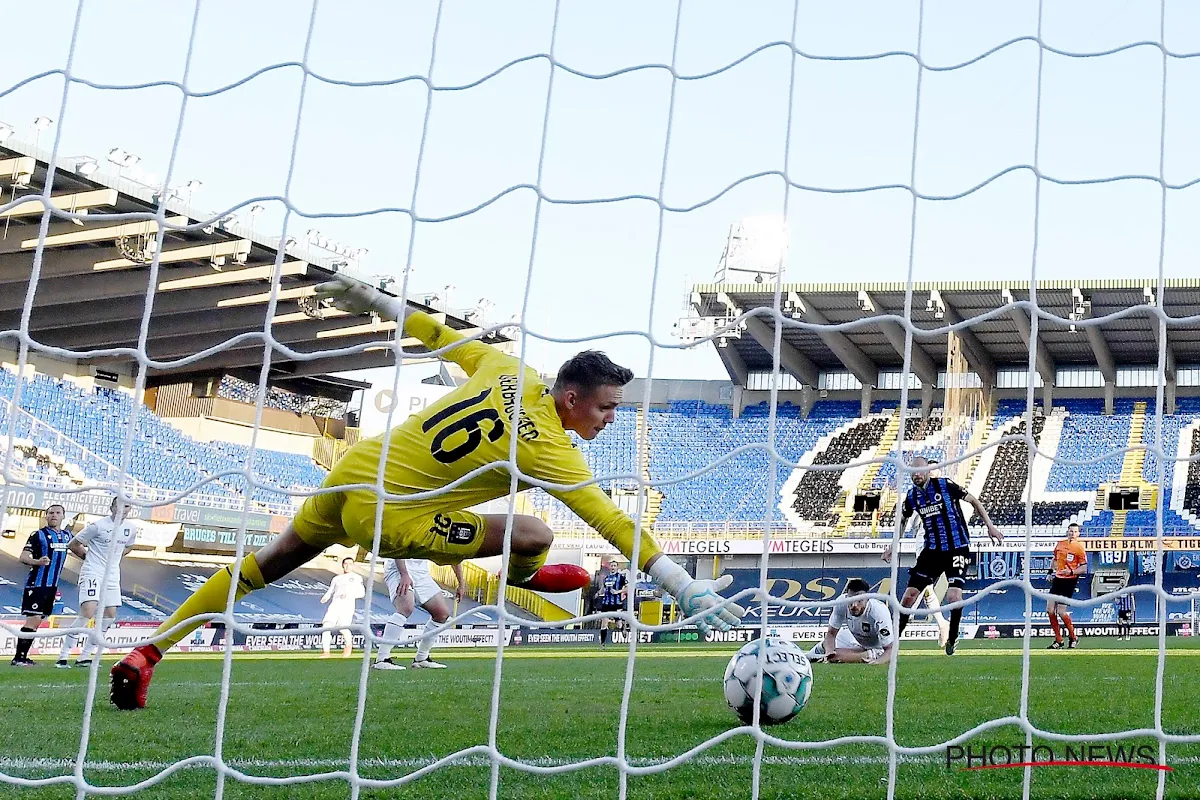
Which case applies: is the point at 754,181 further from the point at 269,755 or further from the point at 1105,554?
the point at 1105,554

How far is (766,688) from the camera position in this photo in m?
4.95

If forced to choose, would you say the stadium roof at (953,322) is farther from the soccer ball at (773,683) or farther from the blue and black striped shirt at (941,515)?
the soccer ball at (773,683)

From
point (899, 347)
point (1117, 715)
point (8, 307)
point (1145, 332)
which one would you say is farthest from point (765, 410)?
point (1117, 715)

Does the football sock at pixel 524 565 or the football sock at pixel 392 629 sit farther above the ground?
the football sock at pixel 524 565

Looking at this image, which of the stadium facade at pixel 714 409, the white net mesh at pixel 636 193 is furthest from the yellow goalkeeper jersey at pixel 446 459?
the stadium facade at pixel 714 409

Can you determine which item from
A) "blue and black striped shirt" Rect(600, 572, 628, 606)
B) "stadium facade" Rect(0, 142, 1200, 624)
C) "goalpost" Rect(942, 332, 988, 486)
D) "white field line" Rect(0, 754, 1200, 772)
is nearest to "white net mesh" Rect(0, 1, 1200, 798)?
"white field line" Rect(0, 754, 1200, 772)

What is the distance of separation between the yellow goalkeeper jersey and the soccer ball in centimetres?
124

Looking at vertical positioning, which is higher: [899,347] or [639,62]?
[899,347]

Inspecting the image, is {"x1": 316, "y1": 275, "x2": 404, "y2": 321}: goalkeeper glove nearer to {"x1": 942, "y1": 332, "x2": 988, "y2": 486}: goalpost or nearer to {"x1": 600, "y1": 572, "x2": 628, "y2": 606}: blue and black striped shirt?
{"x1": 600, "y1": 572, "x2": 628, "y2": 606}: blue and black striped shirt

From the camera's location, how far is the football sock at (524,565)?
16.1 ft

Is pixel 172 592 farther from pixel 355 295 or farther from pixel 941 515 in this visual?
pixel 355 295

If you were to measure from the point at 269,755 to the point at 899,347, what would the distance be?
22730 mm

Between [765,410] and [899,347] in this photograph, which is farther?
[765,410]

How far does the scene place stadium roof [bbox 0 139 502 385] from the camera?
17469mm
